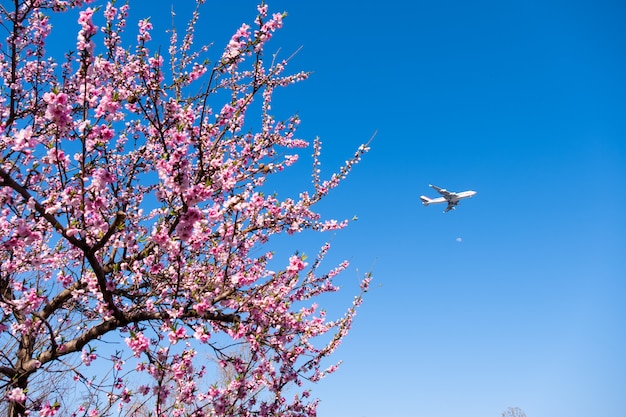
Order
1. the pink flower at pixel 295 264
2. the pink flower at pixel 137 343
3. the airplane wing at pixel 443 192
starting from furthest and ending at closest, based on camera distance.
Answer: the airplane wing at pixel 443 192 → the pink flower at pixel 295 264 → the pink flower at pixel 137 343

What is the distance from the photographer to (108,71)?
15.9ft

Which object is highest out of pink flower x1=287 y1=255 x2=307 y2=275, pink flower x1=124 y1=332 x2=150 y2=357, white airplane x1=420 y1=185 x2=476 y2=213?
white airplane x1=420 y1=185 x2=476 y2=213

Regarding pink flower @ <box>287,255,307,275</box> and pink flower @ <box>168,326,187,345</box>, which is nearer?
pink flower @ <box>168,326,187,345</box>

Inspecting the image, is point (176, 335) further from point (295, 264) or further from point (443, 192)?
point (443, 192)

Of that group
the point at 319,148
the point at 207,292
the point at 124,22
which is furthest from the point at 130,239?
the point at 319,148

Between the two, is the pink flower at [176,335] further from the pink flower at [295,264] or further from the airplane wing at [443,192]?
the airplane wing at [443,192]

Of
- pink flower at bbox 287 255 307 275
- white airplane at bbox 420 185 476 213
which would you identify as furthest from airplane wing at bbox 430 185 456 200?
pink flower at bbox 287 255 307 275

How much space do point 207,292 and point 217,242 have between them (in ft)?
2.55

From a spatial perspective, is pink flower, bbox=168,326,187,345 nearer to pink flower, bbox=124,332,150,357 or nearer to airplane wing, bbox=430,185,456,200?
pink flower, bbox=124,332,150,357

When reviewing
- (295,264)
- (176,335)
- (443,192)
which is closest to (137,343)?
(176,335)

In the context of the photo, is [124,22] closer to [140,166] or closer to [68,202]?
[140,166]

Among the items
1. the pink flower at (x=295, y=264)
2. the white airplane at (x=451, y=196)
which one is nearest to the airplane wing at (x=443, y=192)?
the white airplane at (x=451, y=196)

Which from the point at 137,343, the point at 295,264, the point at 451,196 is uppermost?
the point at 451,196

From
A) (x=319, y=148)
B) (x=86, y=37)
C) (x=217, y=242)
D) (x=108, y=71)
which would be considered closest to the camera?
(x=86, y=37)
